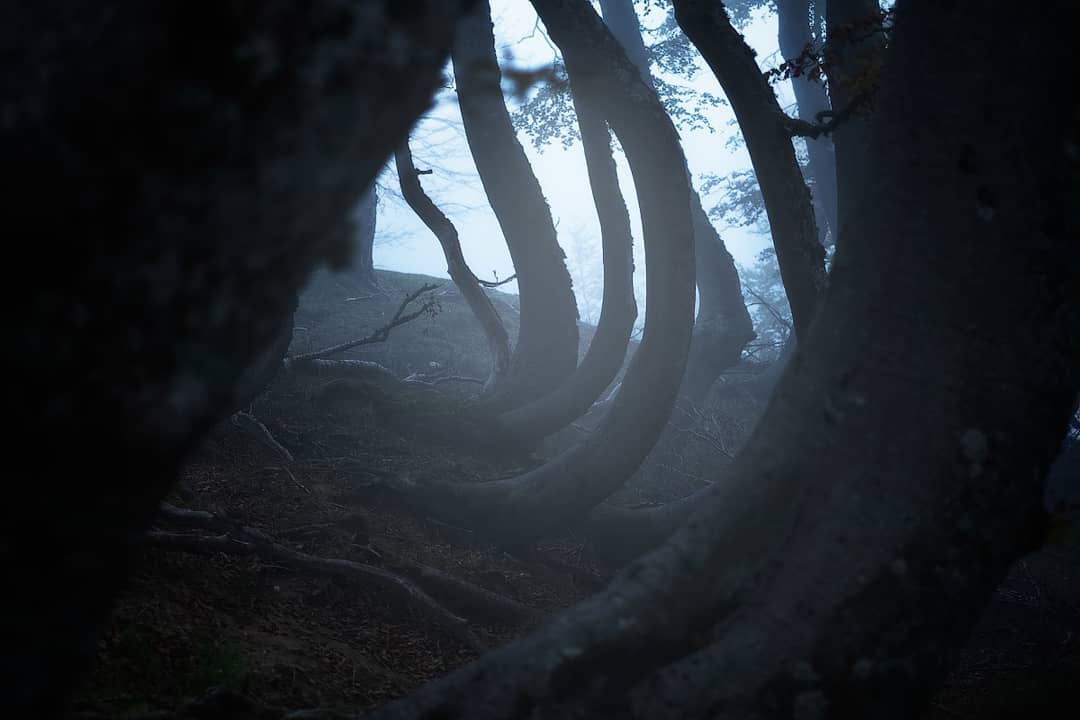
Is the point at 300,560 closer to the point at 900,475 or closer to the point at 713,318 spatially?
the point at 900,475

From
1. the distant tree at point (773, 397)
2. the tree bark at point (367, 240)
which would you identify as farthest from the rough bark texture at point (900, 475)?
the tree bark at point (367, 240)

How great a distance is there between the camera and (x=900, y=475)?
70.6 inches

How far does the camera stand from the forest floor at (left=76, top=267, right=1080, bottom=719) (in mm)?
2680

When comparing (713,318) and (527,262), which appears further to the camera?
(713,318)

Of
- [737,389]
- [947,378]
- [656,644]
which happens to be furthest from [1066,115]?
[737,389]

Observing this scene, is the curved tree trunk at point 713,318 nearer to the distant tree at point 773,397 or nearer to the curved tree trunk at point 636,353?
the curved tree trunk at point 636,353

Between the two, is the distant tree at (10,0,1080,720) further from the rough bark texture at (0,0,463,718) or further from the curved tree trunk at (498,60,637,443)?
the curved tree trunk at (498,60,637,443)

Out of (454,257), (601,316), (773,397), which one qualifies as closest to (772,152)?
(601,316)

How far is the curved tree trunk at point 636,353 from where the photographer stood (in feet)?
16.7

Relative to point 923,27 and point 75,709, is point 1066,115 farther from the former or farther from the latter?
point 75,709

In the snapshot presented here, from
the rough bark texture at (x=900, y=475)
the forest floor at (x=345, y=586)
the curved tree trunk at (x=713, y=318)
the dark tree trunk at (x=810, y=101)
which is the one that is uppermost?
the dark tree trunk at (x=810, y=101)

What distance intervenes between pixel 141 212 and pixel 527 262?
22.0 ft

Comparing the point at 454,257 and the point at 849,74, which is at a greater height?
the point at 849,74

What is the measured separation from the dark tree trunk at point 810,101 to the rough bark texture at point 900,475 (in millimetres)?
13940
